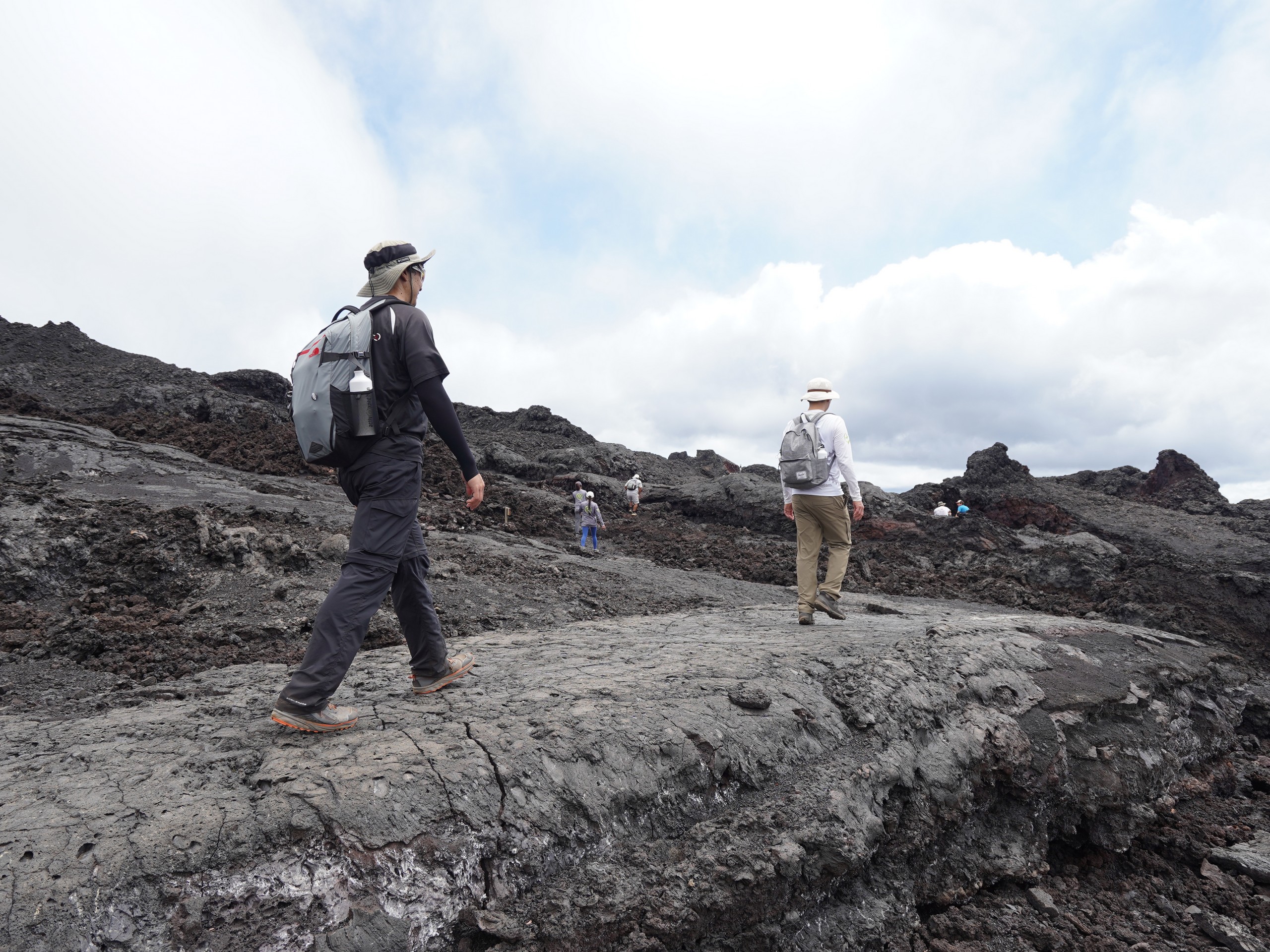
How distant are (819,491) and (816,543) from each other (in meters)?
0.50

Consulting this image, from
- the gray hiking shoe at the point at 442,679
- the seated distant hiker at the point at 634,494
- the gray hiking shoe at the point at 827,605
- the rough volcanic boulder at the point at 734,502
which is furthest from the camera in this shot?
the seated distant hiker at the point at 634,494

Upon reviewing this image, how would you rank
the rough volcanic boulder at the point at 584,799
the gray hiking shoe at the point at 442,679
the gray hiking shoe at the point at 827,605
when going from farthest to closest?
1. the gray hiking shoe at the point at 827,605
2. the gray hiking shoe at the point at 442,679
3. the rough volcanic boulder at the point at 584,799

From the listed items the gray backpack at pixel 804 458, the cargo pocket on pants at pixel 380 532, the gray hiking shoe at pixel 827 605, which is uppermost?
the gray backpack at pixel 804 458

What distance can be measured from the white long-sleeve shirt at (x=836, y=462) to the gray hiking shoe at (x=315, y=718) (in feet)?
12.1

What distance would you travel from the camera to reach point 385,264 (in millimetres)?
3166

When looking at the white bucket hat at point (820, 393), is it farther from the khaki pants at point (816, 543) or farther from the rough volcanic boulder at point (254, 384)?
the rough volcanic boulder at point (254, 384)

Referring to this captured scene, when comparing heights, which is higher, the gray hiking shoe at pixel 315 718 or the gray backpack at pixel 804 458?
the gray backpack at pixel 804 458

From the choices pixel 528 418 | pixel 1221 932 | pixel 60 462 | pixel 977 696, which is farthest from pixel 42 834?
pixel 528 418

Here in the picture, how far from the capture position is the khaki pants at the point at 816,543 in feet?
18.5

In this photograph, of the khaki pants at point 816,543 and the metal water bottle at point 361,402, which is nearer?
the metal water bottle at point 361,402

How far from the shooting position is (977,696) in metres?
4.05

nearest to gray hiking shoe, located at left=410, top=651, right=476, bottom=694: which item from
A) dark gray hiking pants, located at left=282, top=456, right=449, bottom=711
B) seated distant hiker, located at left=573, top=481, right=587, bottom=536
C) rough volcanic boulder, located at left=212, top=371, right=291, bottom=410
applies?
dark gray hiking pants, located at left=282, top=456, right=449, bottom=711

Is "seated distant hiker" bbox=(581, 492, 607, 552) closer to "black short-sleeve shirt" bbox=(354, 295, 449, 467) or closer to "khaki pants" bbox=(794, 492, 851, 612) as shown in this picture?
"khaki pants" bbox=(794, 492, 851, 612)

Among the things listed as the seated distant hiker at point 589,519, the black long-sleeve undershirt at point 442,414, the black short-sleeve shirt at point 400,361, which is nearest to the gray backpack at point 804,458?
the black long-sleeve undershirt at point 442,414
